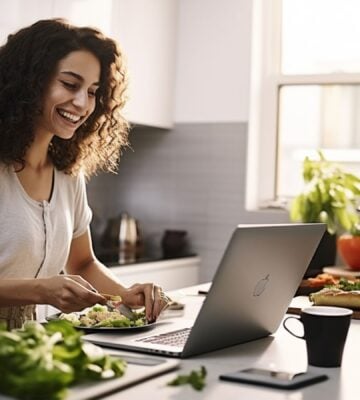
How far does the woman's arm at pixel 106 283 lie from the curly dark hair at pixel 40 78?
0.24m

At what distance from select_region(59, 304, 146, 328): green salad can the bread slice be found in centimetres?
55

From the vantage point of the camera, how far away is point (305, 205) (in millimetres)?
3424

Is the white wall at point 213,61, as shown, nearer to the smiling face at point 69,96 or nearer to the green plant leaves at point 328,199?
the green plant leaves at point 328,199

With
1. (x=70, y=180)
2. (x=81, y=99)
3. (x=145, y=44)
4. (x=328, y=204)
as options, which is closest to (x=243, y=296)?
(x=81, y=99)

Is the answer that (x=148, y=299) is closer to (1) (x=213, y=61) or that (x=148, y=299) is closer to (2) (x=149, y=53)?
(2) (x=149, y=53)

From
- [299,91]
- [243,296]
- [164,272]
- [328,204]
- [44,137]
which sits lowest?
[164,272]

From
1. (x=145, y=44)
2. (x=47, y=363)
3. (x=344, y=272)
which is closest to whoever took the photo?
(x=47, y=363)

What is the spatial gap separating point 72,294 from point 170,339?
0.22 metres

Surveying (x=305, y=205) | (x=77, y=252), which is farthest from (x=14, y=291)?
(x=305, y=205)

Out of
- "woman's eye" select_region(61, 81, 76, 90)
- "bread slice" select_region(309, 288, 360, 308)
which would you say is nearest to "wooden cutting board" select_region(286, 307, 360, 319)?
"bread slice" select_region(309, 288, 360, 308)

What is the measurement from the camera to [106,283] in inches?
87.7

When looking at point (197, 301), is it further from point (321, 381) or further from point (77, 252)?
point (321, 381)

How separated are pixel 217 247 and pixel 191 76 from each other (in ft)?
2.90

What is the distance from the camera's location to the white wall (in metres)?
3.95
